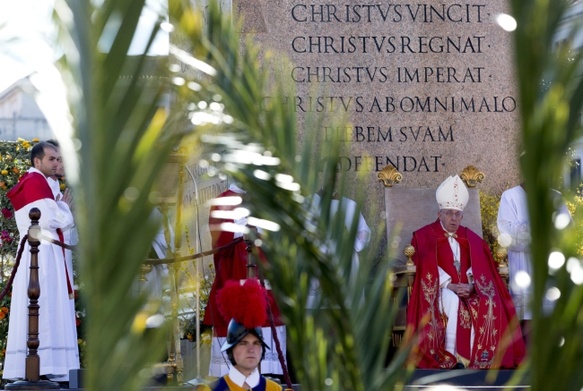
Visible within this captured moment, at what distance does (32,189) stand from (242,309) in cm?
337

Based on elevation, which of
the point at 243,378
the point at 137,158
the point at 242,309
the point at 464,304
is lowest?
the point at 243,378

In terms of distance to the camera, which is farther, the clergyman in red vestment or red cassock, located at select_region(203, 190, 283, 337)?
red cassock, located at select_region(203, 190, 283, 337)

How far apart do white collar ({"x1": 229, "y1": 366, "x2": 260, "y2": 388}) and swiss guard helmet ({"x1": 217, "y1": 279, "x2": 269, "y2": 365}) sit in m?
0.13

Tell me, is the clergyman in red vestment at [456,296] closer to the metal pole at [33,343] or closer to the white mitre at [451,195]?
the white mitre at [451,195]

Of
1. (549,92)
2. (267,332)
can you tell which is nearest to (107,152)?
(549,92)

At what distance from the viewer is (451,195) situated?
1022cm

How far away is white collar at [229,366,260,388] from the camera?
6.73 m

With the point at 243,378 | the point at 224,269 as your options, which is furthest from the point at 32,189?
the point at 243,378

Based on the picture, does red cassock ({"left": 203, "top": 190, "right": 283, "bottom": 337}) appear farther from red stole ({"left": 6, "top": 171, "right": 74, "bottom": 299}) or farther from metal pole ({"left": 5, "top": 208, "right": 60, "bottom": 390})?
metal pole ({"left": 5, "top": 208, "right": 60, "bottom": 390})

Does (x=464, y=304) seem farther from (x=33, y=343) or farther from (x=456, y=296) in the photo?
(x=33, y=343)

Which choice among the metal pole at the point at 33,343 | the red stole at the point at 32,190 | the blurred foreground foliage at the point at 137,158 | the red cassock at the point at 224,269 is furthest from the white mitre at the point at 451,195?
the blurred foreground foliage at the point at 137,158

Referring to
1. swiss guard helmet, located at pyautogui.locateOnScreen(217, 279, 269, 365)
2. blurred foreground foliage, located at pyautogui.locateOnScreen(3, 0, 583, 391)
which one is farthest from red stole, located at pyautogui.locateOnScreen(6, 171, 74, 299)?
blurred foreground foliage, located at pyautogui.locateOnScreen(3, 0, 583, 391)

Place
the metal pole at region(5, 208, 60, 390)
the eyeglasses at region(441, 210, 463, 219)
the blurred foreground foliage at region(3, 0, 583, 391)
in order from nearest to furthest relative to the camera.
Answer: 1. the blurred foreground foliage at region(3, 0, 583, 391)
2. the metal pole at region(5, 208, 60, 390)
3. the eyeglasses at region(441, 210, 463, 219)

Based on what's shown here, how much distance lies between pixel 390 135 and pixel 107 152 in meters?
10.5
